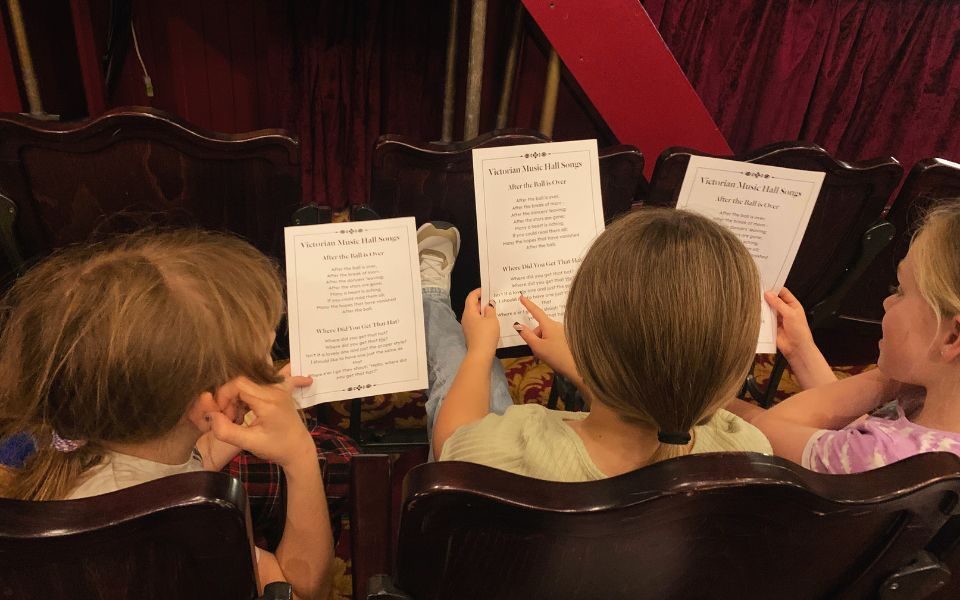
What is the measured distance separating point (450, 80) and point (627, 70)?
791 mm

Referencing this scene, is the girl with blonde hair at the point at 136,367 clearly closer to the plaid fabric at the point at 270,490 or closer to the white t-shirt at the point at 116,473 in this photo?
the white t-shirt at the point at 116,473

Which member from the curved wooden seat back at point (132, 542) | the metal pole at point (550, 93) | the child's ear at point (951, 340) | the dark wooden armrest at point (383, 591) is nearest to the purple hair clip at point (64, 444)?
the curved wooden seat back at point (132, 542)

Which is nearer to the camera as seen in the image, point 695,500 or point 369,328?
point 695,500

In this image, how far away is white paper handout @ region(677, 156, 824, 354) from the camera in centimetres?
118

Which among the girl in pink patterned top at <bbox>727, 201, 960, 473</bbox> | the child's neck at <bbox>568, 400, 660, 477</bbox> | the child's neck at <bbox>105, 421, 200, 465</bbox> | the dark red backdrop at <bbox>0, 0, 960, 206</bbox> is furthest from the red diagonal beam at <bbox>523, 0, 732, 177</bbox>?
the child's neck at <bbox>105, 421, 200, 465</bbox>

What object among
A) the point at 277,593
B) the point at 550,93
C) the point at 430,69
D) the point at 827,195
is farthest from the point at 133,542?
the point at 430,69

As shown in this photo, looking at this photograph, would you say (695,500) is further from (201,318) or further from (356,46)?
(356,46)

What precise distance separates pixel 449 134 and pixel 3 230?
5.22ft

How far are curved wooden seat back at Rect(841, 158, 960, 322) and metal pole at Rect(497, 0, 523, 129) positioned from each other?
51.3 inches

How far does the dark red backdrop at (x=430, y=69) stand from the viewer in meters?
2.34

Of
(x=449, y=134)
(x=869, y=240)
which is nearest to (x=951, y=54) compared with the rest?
(x=869, y=240)

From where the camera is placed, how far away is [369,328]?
0.99m

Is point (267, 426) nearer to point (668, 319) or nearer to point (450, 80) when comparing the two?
point (668, 319)

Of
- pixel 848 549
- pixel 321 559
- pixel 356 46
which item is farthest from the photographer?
pixel 356 46
